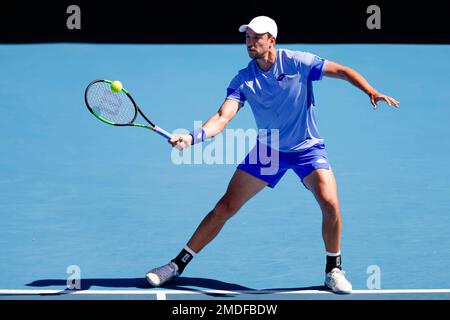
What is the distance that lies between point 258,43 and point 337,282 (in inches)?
70.2

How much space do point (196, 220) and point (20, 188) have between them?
1.88 m

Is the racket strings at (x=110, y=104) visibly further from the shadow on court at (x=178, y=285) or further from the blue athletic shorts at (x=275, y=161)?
the shadow on court at (x=178, y=285)

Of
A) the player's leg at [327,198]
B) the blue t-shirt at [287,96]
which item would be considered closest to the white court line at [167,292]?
the player's leg at [327,198]

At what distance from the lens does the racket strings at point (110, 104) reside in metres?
7.41

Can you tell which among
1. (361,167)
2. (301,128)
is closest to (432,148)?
(361,167)

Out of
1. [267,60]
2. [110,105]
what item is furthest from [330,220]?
[110,105]

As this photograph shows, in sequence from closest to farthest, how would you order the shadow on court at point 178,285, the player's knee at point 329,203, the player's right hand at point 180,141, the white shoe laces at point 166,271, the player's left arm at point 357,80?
the player's right hand at point 180,141, the player's left arm at point 357,80, the player's knee at point 329,203, the shadow on court at point 178,285, the white shoe laces at point 166,271

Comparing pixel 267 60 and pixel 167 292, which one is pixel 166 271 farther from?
pixel 267 60

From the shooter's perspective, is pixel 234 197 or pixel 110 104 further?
pixel 110 104

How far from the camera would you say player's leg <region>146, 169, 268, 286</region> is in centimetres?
736

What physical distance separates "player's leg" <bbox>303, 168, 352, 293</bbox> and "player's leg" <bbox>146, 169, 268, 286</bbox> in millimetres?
400

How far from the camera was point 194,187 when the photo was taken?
32.4ft

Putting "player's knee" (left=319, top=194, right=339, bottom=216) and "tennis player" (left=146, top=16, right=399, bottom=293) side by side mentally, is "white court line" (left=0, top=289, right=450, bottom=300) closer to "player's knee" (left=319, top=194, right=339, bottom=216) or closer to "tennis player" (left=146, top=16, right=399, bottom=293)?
"tennis player" (left=146, top=16, right=399, bottom=293)

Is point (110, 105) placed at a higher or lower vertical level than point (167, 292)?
higher
